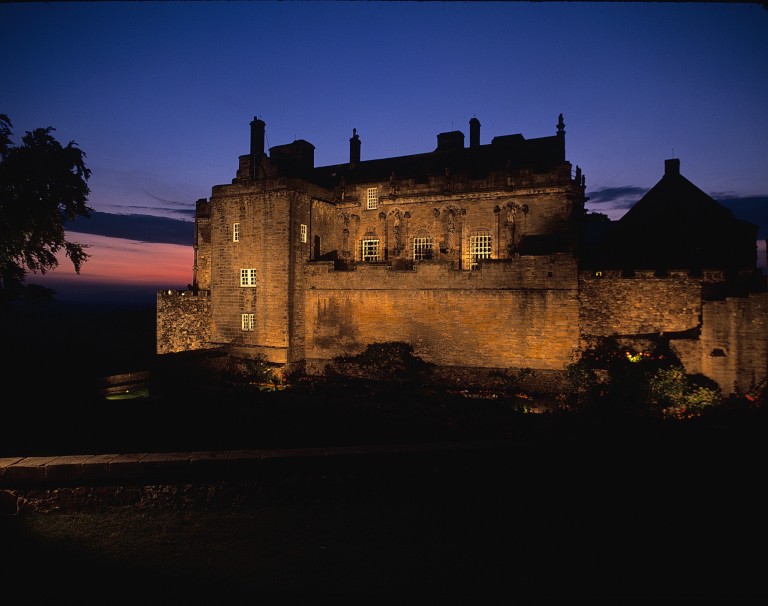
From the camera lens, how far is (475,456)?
18.7ft

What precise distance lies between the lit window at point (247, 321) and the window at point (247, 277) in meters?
1.84

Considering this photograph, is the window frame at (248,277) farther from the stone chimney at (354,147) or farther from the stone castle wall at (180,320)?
the stone chimney at (354,147)

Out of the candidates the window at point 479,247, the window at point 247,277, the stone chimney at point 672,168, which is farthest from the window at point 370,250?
the stone chimney at point 672,168

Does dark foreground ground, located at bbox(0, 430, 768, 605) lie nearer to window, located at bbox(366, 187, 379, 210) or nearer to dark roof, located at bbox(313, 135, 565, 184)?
dark roof, located at bbox(313, 135, 565, 184)

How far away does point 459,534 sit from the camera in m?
5.09

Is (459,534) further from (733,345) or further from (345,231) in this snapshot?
(345,231)

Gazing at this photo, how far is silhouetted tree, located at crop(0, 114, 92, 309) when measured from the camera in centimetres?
1455

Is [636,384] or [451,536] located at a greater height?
[451,536]

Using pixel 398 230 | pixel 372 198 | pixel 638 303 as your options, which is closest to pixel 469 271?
pixel 398 230

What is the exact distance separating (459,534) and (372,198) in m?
25.8

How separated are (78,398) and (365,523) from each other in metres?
9.05

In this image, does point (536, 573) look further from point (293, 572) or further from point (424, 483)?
point (293, 572)

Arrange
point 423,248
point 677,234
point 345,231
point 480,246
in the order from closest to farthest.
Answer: point 480,246 < point 677,234 < point 423,248 < point 345,231

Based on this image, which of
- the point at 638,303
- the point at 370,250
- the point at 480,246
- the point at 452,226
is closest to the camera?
the point at 638,303
